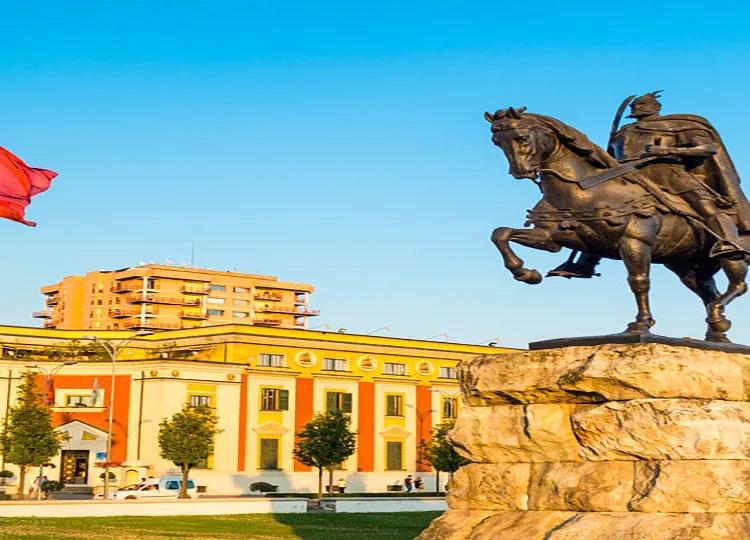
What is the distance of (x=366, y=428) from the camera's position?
6994 cm

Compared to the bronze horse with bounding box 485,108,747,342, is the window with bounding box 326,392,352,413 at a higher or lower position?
higher

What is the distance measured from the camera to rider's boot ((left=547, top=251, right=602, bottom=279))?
12.5 m

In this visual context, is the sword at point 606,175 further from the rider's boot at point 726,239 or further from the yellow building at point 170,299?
the yellow building at point 170,299

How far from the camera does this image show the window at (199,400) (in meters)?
63.1

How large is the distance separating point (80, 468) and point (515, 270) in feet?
189

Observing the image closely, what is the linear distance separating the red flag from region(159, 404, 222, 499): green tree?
28108 mm

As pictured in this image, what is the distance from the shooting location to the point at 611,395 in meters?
10.4

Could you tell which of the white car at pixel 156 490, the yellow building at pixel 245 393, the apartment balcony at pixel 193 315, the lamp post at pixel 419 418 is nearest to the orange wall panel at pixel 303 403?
the yellow building at pixel 245 393

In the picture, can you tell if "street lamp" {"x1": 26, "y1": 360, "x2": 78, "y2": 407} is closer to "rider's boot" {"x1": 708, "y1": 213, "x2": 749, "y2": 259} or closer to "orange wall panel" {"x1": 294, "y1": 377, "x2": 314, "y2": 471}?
Result: "orange wall panel" {"x1": 294, "y1": 377, "x2": 314, "y2": 471}

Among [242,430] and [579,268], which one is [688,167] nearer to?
[579,268]

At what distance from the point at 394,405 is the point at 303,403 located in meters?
6.57

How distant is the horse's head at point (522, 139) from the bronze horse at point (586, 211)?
0.03ft

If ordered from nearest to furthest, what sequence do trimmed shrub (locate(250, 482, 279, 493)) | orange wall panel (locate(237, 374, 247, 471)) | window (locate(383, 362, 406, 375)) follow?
trimmed shrub (locate(250, 482, 279, 493))
orange wall panel (locate(237, 374, 247, 471))
window (locate(383, 362, 406, 375))

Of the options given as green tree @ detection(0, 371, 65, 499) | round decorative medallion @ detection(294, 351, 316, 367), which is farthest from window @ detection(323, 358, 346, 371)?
green tree @ detection(0, 371, 65, 499)
